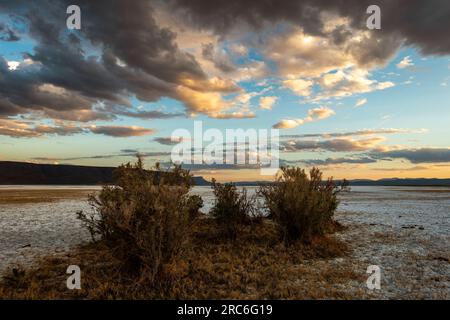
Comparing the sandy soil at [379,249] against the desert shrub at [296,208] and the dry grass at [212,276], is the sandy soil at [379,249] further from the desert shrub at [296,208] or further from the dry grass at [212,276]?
the desert shrub at [296,208]

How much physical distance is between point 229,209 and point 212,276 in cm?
543

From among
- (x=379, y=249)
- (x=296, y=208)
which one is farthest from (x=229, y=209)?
(x=379, y=249)

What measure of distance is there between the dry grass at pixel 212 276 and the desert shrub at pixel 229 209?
1.49 m

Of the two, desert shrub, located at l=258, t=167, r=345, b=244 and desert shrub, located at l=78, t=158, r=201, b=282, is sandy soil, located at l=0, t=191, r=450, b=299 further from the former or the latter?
desert shrub, located at l=78, t=158, r=201, b=282

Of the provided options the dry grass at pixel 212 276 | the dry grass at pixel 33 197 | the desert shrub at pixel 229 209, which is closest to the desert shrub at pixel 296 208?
the dry grass at pixel 212 276

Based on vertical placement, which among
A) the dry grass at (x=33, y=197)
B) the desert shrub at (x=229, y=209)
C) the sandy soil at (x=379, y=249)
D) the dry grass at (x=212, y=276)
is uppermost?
the desert shrub at (x=229, y=209)

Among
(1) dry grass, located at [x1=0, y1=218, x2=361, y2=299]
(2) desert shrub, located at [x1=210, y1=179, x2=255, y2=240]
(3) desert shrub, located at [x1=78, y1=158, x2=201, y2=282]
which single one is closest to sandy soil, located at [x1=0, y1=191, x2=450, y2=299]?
(1) dry grass, located at [x1=0, y1=218, x2=361, y2=299]

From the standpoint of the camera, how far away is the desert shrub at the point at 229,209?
1405 centimetres

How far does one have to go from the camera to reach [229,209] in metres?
14.4

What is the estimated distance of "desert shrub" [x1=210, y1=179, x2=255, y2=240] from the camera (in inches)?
553

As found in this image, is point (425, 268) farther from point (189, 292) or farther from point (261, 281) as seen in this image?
point (189, 292)
